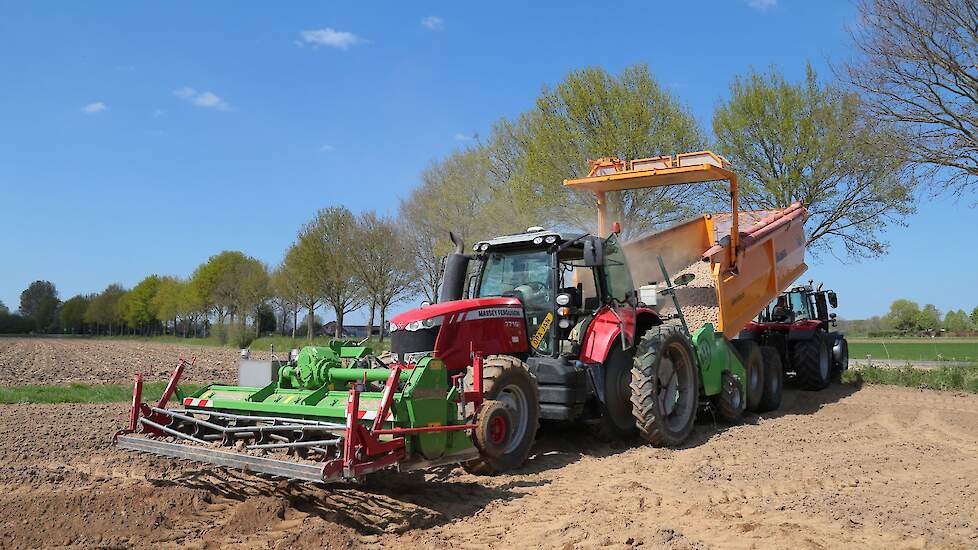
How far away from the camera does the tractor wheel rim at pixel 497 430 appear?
6.61 m

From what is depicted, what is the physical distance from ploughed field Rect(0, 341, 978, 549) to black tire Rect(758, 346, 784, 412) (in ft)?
10.7

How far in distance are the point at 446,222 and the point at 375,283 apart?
355 inches

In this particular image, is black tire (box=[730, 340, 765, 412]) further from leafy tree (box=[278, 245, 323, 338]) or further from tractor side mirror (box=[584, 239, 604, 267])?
leafy tree (box=[278, 245, 323, 338])

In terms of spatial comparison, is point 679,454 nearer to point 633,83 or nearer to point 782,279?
point 782,279

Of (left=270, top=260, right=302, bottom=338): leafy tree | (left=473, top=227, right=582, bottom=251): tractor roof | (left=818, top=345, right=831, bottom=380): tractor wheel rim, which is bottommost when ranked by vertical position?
(left=818, top=345, right=831, bottom=380): tractor wheel rim

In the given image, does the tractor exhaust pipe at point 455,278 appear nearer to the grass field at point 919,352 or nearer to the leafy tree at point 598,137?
the leafy tree at point 598,137

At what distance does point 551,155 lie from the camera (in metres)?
19.9

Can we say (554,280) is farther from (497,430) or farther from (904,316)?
(904,316)

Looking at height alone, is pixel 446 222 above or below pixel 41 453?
above

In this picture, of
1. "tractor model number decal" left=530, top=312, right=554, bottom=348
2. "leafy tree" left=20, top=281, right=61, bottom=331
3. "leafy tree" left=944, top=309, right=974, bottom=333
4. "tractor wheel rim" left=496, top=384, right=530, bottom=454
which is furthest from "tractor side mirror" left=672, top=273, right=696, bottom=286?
"leafy tree" left=20, top=281, right=61, bottom=331

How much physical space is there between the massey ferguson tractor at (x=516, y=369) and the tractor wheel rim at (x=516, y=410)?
14mm

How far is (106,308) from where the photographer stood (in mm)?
95688

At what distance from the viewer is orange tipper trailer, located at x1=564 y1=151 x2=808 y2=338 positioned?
10.5m

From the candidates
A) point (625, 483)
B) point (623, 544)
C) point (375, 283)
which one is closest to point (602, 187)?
point (625, 483)
